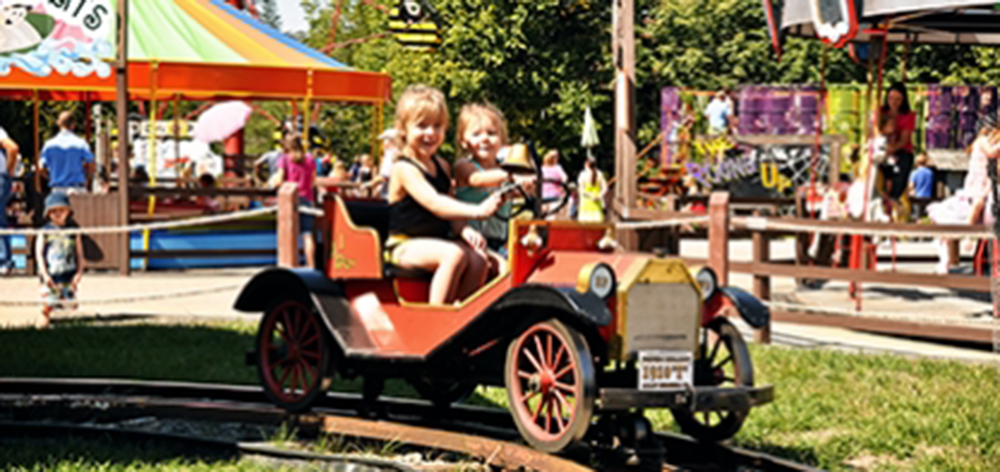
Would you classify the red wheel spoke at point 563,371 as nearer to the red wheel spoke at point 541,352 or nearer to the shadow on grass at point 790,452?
the red wheel spoke at point 541,352

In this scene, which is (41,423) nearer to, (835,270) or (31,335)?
(31,335)

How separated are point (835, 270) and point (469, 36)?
74.6 ft

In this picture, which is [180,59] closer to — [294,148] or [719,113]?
[294,148]

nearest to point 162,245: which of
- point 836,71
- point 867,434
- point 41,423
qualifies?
point 41,423

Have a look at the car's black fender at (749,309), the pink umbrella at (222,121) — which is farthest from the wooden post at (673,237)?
the pink umbrella at (222,121)

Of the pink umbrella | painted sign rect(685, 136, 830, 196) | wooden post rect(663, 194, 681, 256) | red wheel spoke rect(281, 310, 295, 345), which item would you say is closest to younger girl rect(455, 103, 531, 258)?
red wheel spoke rect(281, 310, 295, 345)

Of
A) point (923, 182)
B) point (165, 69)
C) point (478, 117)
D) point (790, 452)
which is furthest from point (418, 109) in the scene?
point (923, 182)

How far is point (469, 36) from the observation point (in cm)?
3338

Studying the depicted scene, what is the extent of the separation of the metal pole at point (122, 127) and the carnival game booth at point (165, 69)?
33mm

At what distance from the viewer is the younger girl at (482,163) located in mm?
6445

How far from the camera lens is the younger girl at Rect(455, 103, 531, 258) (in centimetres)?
645

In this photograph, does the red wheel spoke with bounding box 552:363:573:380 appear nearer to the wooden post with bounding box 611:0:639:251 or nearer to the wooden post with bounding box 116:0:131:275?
the wooden post with bounding box 611:0:639:251

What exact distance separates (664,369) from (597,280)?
457 mm

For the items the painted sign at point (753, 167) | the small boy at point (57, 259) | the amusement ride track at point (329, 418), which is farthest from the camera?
the painted sign at point (753, 167)
